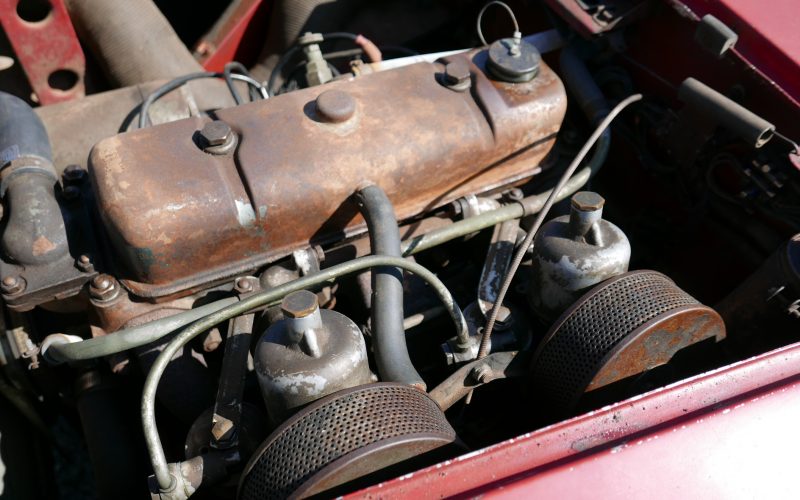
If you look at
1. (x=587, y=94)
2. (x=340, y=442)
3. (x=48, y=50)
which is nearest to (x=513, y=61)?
(x=587, y=94)

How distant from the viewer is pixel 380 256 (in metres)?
1.50

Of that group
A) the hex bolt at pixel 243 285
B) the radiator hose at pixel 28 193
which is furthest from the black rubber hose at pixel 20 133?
the hex bolt at pixel 243 285

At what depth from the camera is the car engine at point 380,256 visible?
1.41 meters

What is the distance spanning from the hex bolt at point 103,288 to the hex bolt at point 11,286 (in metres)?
0.16

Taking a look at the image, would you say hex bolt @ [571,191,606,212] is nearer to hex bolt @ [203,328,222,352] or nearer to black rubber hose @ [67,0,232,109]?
hex bolt @ [203,328,222,352]

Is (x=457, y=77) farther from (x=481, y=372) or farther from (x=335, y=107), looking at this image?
(x=481, y=372)

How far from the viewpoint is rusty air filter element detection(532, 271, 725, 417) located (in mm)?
1438

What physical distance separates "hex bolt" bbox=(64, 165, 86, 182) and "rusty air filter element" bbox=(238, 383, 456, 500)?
1005 mm

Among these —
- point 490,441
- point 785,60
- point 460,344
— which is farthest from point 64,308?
point 785,60

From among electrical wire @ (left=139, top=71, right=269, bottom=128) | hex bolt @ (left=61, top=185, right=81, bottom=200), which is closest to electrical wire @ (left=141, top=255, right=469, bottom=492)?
hex bolt @ (left=61, top=185, right=81, bottom=200)

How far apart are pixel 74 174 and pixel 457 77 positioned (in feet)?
3.57

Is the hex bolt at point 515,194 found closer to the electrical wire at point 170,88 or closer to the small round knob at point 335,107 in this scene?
the small round knob at point 335,107

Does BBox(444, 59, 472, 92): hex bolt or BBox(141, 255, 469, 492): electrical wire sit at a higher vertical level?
BBox(444, 59, 472, 92): hex bolt

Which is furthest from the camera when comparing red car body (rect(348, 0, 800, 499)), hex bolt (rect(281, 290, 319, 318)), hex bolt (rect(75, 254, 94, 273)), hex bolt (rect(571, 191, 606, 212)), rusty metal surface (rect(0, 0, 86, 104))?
rusty metal surface (rect(0, 0, 86, 104))
